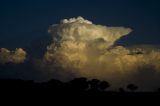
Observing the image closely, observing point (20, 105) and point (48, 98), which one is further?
point (48, 98)

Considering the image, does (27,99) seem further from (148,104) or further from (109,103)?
(148,104)

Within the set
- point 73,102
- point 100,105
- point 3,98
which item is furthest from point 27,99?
point 100,105

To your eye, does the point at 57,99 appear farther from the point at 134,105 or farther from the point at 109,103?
the point at 134,105

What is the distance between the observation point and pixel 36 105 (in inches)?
4156

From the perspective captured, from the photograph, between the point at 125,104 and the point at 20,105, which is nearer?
the point at 20,105

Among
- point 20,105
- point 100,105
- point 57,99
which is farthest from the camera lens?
point 57,99

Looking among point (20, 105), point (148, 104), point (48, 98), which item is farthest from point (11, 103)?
point (148, 104)

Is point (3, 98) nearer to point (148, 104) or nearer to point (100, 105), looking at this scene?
point (100, 105)

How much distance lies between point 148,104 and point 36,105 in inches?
1448

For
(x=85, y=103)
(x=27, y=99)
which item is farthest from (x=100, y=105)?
(x=27, y=99)

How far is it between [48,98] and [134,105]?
2902 cm

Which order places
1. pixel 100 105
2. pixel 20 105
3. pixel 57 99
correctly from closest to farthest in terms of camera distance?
pixel 20 105 → pixel 100 105 → pixel 57 99

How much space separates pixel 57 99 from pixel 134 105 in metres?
25.8

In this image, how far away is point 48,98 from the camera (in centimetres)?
12244
